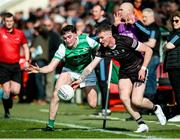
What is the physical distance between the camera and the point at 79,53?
15.2 m

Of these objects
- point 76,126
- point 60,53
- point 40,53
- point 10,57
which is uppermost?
point 60,53

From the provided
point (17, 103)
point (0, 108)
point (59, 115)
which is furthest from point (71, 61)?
point (17, 103)

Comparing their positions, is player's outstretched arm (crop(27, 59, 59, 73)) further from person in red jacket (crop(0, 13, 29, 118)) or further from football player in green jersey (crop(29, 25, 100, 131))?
person in red jacket (crop(0, 13, 29, 118))

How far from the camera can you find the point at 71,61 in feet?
50.3

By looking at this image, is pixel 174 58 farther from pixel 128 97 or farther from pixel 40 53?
pixel 40 53

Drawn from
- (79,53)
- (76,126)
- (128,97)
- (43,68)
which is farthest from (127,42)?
(76,126)

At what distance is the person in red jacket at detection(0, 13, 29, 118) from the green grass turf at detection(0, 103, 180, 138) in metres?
0.74

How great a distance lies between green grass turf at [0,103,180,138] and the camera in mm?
13805

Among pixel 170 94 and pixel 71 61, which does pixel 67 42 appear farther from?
pixel 170 94

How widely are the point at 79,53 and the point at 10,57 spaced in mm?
3857

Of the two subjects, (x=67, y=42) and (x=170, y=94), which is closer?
(x=67, y=42)

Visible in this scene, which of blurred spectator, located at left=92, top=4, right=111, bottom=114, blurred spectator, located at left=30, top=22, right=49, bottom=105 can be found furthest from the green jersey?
blurred spectator, located at left=30, top=22, right=49, bottom=105

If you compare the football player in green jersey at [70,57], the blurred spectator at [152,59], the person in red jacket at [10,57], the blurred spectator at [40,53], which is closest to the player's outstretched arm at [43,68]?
the football player in green jersey at [70,57]

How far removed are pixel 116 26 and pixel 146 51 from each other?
2.60m
